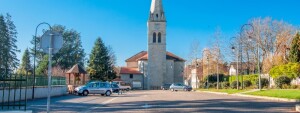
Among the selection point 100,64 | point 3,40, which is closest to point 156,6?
point 100,64

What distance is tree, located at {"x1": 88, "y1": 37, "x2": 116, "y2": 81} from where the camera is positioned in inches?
3029

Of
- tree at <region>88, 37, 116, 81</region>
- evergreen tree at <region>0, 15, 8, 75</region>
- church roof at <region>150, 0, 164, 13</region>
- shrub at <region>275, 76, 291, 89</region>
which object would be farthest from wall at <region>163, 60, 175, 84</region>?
shrub at <region>275, 76, 291, 89</region>

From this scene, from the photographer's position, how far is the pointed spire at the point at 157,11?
309 feet

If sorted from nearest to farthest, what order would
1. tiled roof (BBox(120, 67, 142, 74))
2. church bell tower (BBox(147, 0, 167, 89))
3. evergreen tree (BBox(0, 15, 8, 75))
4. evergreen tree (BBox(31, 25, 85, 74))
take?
evergreen tree (BBox(0, 15, 8, 75)) → evergreen tree (BBox(31, 25, 85, 74)) → church bell tower (BBox(147, 0, 167, 89)) → tiled roof (BBox(120, 67, 142, 74))

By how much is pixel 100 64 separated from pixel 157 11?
24532mm

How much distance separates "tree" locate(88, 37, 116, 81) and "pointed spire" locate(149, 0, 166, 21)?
19439 millimetres

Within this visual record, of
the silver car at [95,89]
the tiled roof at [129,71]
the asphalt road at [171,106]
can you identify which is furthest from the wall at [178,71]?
the asphalt road at [171,106]

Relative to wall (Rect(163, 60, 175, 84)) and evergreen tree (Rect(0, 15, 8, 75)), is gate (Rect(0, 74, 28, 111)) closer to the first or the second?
evergreen tree (Rect(0, 15, 8, 75))

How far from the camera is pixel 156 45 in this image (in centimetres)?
9431

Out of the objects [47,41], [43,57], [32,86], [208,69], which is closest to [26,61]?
[43,57]

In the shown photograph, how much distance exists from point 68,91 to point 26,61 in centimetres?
7160

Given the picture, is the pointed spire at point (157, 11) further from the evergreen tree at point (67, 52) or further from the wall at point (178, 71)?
the evergreen tree at point (67, 52)

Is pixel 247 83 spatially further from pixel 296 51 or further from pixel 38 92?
pixel 38 92

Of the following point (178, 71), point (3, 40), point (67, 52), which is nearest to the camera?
point (3, 40)
